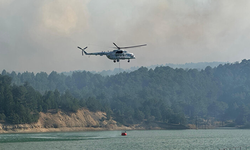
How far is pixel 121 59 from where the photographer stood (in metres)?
128

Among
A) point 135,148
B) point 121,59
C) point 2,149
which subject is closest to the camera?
point 121,59

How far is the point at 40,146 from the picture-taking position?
15338cm

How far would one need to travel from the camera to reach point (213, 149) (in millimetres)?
147500

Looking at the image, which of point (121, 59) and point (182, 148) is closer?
point (121, 59)

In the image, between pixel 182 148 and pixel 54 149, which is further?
pixel 182 148

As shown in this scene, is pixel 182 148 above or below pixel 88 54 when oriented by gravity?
below

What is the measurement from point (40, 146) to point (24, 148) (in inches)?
370

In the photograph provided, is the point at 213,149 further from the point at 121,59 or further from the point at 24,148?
the point at 24,148

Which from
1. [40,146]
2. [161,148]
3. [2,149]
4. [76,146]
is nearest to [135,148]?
[161,148]

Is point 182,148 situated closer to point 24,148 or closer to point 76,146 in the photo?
point 76,146

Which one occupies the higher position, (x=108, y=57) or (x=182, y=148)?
(x=108, y=57)

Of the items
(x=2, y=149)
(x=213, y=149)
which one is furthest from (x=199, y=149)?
(x=2, y=149)

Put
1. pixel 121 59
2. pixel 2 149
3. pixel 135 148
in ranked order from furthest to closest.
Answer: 1. pixel 135 148
2. pixel 2 149
3. pixel 121 59

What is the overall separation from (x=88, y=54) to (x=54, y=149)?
35.8 m
